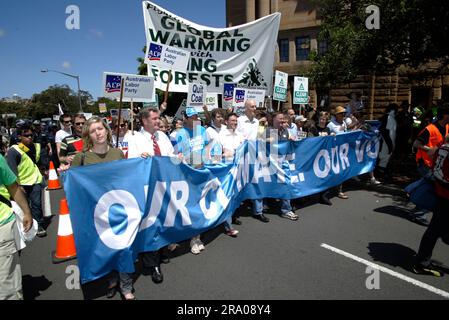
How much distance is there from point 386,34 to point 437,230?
566cm

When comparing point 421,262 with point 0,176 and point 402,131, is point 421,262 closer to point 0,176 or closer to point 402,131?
point 0,176

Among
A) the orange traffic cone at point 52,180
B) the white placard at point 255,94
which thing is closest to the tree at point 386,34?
the white placard at point 255,94

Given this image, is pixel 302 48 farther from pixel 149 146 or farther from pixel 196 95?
pixel 149 146

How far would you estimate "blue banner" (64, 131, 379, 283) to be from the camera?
10.1 feet

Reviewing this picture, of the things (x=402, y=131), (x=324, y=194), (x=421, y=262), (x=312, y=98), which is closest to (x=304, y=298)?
(x=421, y=262)

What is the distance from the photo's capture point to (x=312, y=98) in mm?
24812

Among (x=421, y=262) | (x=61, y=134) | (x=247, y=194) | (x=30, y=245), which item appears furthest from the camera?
(x=61, y=134)

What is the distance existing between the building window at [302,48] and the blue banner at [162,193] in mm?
21701

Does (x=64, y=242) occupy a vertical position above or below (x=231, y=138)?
below

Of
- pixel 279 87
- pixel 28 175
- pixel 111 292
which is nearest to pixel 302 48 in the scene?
pixel 279 87

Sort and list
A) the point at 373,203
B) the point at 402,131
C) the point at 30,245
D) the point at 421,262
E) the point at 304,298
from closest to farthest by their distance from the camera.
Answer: the point at 304,298
the point at 421,262
the point at 30,245
the point at 373,203
the point at 402,131

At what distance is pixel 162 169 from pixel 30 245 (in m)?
2.81

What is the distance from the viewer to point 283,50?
2683 cm

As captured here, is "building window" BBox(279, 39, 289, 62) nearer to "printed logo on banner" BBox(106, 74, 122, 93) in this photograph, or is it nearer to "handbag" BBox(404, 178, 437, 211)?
"printed logo on banner" BBox(106, 74, 122, 93)
